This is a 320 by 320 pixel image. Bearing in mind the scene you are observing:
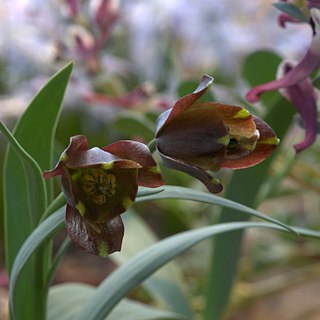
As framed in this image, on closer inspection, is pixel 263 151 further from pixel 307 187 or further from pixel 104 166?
pixel 307 187

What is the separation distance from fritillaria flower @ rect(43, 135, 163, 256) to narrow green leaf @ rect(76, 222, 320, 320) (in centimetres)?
11

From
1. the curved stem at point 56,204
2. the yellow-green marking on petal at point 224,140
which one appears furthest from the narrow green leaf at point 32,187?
the yellow-green marking on petal at point 224,140

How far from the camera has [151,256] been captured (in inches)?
16.8

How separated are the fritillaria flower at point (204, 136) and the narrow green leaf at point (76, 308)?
0.79 feet

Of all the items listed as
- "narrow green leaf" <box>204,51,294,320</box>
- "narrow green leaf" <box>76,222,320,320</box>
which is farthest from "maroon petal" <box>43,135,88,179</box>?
"narrow green leaf" <box>204,51,294,320</box>

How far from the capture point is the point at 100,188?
298mm

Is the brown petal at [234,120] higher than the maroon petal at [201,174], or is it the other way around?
the brown petal at [234,120]

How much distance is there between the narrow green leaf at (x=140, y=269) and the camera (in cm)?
41

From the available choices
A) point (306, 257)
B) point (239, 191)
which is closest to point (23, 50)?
point (306, 257)

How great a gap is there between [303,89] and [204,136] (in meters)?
0.16

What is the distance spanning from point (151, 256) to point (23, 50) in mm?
800

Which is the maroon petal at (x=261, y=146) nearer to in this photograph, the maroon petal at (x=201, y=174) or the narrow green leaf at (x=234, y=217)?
the maroon petal at (x=201, y=174)

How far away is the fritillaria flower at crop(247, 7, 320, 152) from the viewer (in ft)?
1.34

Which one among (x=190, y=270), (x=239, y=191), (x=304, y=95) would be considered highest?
(x=304, y=95)
